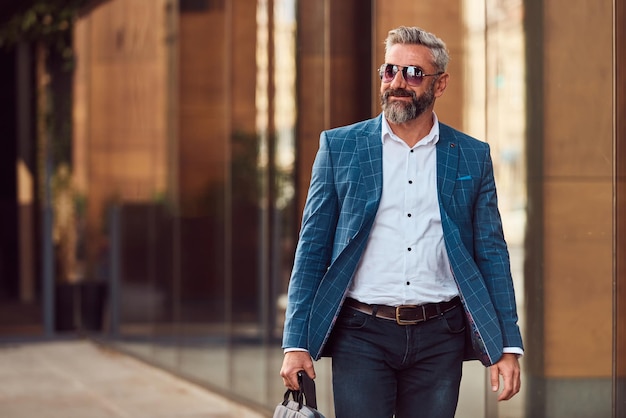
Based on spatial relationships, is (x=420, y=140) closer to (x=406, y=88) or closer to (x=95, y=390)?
(x=406, y=88)

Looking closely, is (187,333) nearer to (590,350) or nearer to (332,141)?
(590,350)

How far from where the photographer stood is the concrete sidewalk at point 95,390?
9453 mm

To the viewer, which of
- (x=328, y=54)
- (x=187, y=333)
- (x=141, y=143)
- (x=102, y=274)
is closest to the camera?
(x=328, y=54)

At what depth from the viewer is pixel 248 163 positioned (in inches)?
382

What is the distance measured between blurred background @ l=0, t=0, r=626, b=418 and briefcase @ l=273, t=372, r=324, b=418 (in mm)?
2018

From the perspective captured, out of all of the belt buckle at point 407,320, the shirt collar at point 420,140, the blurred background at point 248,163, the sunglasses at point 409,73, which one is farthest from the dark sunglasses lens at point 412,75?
the blurred background at point 248,163

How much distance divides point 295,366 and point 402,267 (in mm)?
428

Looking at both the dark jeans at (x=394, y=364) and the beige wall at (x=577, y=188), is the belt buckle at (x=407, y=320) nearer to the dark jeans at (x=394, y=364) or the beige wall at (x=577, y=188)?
the dark jeans at (x=394, y=364)

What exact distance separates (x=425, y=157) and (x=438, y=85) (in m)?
0.22

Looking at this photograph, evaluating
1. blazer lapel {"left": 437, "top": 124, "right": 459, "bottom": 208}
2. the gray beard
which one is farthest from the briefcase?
the gray beard

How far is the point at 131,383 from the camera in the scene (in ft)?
36.8

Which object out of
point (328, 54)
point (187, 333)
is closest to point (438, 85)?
point (328, 54)

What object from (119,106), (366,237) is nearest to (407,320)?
(366,237)

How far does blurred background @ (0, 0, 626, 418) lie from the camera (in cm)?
566
